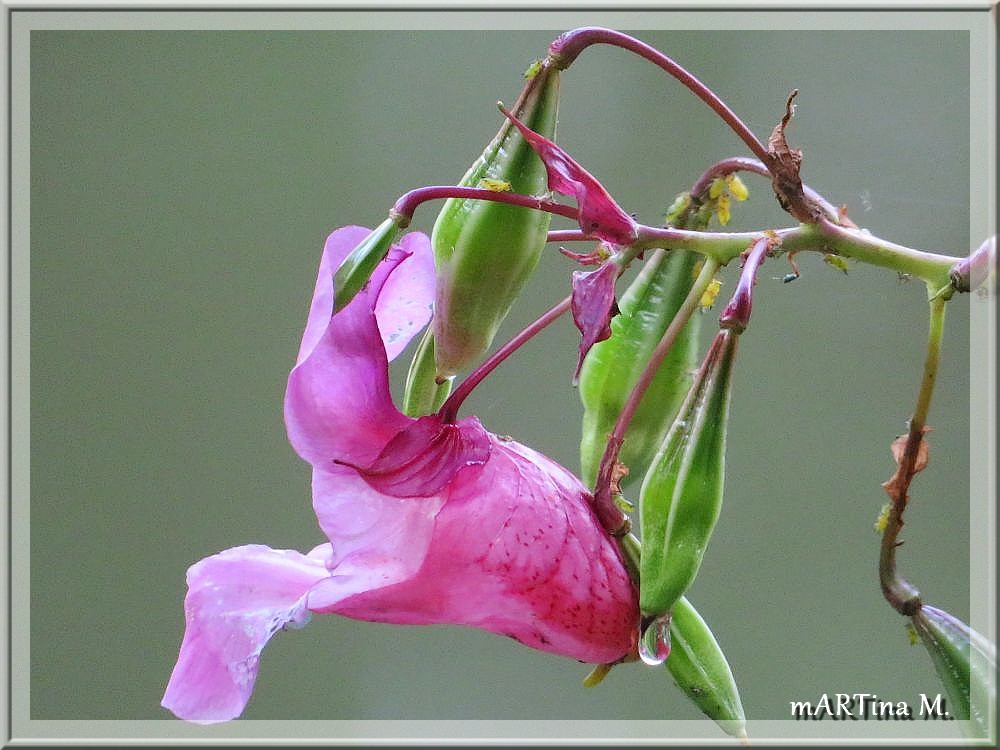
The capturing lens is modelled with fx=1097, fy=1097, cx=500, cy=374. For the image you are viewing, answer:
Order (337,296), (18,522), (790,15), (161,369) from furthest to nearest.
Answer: (161,369), (18,522), (790,15), (337,296)

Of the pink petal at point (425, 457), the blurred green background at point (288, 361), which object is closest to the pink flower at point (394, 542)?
the pink petal at point (425, 457)

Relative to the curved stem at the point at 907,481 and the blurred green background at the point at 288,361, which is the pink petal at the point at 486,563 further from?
the blurred green background at the point at 288,361

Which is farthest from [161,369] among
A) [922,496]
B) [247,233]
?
[922,496]

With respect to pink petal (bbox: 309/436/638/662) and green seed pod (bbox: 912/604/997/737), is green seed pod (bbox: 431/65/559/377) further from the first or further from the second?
green seed pod (bbox: 912/604/997/737)

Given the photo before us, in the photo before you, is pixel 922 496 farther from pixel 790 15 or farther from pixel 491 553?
pixel 491 553

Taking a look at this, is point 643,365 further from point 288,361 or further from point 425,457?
point 288,361
